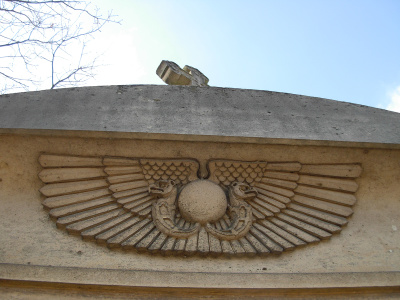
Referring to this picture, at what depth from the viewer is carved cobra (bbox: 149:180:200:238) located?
9.62 feet

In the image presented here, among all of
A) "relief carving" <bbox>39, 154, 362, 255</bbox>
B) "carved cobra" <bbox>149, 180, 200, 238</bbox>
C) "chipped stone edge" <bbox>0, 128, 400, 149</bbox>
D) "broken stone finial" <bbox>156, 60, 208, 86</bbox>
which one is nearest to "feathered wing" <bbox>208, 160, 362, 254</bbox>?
"relief carving" <bbox>39, 154, 362, 255</bbox>

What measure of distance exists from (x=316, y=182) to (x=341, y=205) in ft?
0.81

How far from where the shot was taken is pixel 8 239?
9.41ft

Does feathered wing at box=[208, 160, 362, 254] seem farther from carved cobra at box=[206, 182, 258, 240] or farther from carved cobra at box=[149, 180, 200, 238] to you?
carved cobra at box=[149, 180, 200, 238]

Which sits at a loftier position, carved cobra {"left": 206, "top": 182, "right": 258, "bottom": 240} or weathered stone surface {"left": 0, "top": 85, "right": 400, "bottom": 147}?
weathered stone surface {"left": 0, "top": 85, "right": 400, "bottom": 147}

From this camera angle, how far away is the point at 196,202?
10.0 feet

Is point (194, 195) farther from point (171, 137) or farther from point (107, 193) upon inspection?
point (107, 193)

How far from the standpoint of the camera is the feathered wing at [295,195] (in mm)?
3059

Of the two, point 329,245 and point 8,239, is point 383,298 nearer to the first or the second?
point 329,245

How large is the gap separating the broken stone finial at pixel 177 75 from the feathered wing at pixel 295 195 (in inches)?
70.3

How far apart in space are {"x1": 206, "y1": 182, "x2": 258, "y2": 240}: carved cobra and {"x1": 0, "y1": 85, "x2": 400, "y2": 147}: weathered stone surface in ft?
1.21

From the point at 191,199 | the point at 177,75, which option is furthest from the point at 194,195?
the point at 177,75

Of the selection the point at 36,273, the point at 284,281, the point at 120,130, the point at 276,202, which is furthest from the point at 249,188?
the point at 36,273

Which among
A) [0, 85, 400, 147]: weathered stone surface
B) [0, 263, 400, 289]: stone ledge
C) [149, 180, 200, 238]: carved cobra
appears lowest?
[0, 263, 400, 289]: stone ledge
